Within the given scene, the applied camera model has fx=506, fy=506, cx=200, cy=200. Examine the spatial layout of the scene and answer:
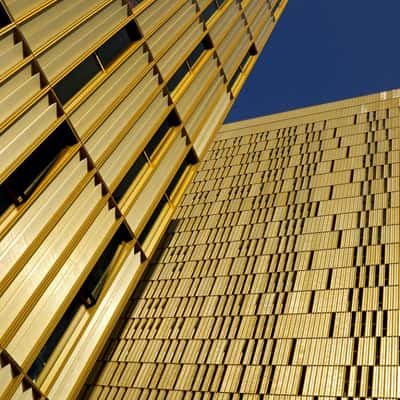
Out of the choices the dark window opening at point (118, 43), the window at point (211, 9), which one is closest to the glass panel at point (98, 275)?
the dark window opening at point (118, 43)

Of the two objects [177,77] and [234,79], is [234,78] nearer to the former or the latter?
[234,79]

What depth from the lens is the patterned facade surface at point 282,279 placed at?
1549 inches

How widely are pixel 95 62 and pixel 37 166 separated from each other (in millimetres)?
4848

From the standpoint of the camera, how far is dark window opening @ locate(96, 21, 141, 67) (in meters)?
17.0

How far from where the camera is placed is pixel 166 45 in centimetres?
2062

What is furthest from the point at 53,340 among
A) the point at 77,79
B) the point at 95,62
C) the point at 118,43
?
the point at 118,43

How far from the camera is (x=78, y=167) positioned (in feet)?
47.8

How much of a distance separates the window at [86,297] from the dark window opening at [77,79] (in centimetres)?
460

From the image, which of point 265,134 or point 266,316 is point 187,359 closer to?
point 266,316

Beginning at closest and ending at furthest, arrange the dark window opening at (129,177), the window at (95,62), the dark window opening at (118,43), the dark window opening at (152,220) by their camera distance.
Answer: the window at (95,62) → the dark window opening at (129,177) → the dark window opening at (118,43) → the dark window opening at (152,220)

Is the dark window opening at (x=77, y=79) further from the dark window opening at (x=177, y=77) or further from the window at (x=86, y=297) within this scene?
the dark window opening at (x=177, y=77)

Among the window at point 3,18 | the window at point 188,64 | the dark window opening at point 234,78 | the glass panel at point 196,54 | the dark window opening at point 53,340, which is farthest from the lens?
the dark window opening at point 234,78

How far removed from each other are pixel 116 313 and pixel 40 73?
7.54 meters

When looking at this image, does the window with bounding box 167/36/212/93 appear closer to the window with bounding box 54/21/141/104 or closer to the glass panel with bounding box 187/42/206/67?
the glass panel with bounding box 187/42/206/67
